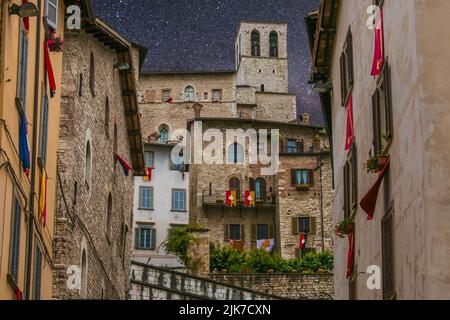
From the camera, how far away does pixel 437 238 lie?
578 inches

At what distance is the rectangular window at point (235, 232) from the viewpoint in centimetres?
7144

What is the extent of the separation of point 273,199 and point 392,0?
54657 mm

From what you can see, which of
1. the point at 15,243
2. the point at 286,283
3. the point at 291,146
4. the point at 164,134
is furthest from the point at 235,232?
the point at 15,243

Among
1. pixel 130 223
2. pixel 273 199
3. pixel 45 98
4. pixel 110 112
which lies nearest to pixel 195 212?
pixel 273 199

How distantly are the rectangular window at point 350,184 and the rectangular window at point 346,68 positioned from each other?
1473 millimetres

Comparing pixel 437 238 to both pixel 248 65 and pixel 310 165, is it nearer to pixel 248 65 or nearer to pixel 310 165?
pixel 310 165

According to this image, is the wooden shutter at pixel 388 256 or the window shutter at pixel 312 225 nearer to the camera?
the wooden shutter at pixel 388 256

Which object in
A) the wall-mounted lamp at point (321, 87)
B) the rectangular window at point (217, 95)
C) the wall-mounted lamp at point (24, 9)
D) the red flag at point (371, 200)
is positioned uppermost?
the rectangular window at point (217, 95)

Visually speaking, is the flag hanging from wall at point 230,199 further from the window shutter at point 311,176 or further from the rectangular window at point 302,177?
the window shutter at point 311,176

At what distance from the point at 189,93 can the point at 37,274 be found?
7897 cm

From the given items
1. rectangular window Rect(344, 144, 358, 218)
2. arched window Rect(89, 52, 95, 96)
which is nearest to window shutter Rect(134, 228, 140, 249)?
arched window Rect(89, 52, 95, 96)

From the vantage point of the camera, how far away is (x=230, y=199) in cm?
7188

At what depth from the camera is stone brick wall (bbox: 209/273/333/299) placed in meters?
53.8

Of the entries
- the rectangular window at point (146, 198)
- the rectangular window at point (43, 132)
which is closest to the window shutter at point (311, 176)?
the rectangular window at point (146, 198)
